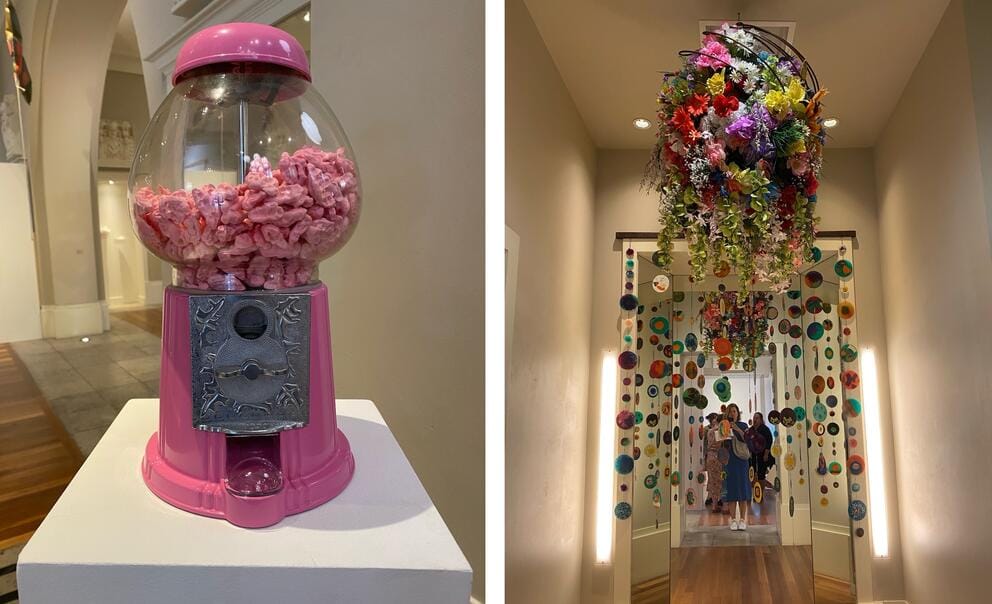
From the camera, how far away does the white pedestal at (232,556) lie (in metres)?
0.65

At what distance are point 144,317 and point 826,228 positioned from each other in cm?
234

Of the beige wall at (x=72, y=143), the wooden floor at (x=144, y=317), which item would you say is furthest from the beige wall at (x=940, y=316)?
the beige wall at (x=72, y=143)

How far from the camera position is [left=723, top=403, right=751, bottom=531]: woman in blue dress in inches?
91.7

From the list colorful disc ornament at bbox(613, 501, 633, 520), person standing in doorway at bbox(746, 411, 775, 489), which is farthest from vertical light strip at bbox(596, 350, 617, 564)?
person standing in doorway at bbox(746, 411, 775, 489)

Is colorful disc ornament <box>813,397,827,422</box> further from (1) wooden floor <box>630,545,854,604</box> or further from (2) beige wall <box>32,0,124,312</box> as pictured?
(2) beige wall <box>32,0,124,312</box>

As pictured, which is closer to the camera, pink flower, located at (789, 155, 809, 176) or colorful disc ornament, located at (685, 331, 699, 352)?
pink flower, located at (789, 155, 809, 176)

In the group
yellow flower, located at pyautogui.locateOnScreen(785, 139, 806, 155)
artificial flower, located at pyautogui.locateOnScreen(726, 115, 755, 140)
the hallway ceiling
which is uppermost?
the hallway ceiling

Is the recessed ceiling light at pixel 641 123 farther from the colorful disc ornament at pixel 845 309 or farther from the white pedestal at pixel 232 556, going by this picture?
the white pedestal at pixel 232 556

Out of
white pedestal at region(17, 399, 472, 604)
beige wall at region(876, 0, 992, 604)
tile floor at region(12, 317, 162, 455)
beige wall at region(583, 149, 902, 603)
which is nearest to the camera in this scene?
white pedestal at region(17, 399, 472, 604)

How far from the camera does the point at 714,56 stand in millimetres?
1644

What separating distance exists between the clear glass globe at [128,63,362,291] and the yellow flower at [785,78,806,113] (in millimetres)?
1247

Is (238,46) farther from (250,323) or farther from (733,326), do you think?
(733,326)

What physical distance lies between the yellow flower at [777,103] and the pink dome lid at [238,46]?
127 centimetres

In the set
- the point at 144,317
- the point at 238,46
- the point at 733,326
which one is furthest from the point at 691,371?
the point at 238,46
